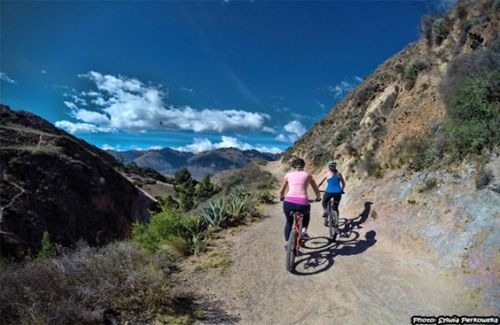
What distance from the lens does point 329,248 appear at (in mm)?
7480

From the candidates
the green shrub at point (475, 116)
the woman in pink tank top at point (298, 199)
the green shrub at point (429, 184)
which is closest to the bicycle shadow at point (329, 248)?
the woman in pink tank top at point (298, 199)

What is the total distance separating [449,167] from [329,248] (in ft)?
11.9

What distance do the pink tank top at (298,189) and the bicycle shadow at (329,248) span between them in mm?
1312

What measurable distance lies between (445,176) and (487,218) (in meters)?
2.10

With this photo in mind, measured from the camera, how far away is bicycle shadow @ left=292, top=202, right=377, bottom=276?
642cm

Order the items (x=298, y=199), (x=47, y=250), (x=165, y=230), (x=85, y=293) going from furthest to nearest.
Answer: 1. (x=47, y=250)
2. (x=165, y=230)
3. (x=298, y=199)
4. (x=85, y=293)

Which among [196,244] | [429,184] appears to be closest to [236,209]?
[196,244]

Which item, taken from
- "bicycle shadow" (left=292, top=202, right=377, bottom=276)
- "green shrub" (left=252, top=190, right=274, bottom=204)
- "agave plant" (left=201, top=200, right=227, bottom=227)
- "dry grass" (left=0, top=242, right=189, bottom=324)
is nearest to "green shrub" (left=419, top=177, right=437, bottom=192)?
"bicycle shadow" (left=292, top=202, right=377, bottom=276)

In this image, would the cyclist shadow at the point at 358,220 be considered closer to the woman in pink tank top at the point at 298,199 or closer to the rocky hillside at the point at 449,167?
the rocky hillside at the point at 449,167

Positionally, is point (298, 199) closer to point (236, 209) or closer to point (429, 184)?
point (429, 184)

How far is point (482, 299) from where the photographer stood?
15.5 feet

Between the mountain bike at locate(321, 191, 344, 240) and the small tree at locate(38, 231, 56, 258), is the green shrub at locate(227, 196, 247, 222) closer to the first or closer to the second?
the mountain bike at locate(321, 191, 344, 240)

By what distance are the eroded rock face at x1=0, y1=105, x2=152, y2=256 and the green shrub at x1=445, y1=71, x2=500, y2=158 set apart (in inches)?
888

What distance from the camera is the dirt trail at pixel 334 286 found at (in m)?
4.81
